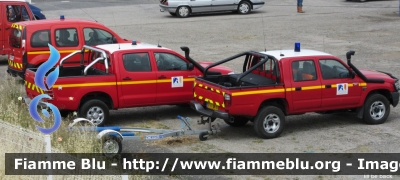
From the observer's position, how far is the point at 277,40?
24.6m

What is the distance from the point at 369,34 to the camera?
2561 centimetres

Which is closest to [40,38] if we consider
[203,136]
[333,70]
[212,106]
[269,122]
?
[212,106]

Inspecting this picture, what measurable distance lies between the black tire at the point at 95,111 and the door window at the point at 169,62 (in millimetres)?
1424

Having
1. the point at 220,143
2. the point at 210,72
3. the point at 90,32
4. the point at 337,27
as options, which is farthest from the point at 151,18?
the point at 220,143

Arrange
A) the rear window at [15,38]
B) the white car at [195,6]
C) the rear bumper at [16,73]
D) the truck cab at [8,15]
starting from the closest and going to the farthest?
the rear bumper at [16,73]
the rear window at [15,38]
the truck cab at [8,15]
the white car at [195,6]

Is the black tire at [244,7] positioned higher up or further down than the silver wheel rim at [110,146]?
higher up

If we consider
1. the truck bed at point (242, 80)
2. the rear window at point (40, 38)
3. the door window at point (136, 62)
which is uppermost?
the rear window at point (40, 38)

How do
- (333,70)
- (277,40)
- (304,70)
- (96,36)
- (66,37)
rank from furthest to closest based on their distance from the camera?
(277,40) < (96,36) < (66,37) < (333,70) < (304,70)

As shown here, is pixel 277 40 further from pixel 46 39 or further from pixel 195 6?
pixel 46 39

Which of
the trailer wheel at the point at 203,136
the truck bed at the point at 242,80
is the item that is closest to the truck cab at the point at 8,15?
the truck bed at the point at 242,80

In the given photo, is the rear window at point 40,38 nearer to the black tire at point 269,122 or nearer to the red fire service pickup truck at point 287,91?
the red fire service pickup truck at point 287,91

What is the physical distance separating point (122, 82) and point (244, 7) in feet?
65.7

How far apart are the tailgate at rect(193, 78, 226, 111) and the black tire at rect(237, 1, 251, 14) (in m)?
20.1

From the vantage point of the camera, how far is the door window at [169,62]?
13.4 meters
